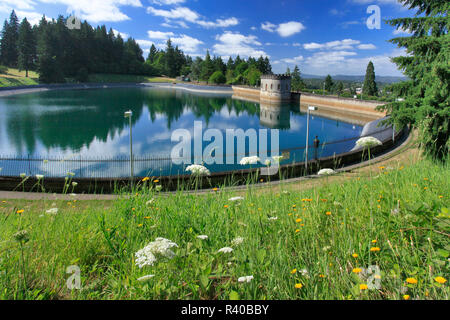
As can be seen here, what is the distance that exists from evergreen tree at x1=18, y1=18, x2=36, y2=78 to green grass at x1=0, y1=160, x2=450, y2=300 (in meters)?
105

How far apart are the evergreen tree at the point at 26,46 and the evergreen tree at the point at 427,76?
334 feet

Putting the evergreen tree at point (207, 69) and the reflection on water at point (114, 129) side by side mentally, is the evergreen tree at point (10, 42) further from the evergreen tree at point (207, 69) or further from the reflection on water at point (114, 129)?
the evergreen tree at point (207, 69)

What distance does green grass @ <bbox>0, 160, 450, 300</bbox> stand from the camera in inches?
83.7

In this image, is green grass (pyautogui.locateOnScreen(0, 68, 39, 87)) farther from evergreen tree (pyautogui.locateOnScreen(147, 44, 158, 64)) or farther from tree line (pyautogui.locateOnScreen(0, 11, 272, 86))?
evergreen tree (pyautogui.locateOnScreen(147, 44, 158, 64))

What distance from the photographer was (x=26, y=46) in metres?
87.5

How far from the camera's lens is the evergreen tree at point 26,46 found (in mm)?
85875

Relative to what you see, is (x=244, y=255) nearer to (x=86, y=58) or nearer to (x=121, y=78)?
(x=86, y=58)

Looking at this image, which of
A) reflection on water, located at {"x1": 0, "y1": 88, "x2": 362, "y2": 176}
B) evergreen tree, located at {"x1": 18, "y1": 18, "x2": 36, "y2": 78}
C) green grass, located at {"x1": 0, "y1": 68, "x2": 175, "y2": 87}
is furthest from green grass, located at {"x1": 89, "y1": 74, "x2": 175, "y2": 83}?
reflection on water, located at {"x1": 0, "y1": 88, "x2": 362, "y2": 176}

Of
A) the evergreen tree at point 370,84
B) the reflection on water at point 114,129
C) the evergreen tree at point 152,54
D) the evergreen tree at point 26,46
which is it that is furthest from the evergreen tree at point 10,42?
the evergreen tree at point 370,84

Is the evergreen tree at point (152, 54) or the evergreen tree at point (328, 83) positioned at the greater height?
the evergreen tree at point (152, 54)

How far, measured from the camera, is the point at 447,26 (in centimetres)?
1211

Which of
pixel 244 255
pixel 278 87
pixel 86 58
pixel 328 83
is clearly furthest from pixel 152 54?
pixel 244 255
